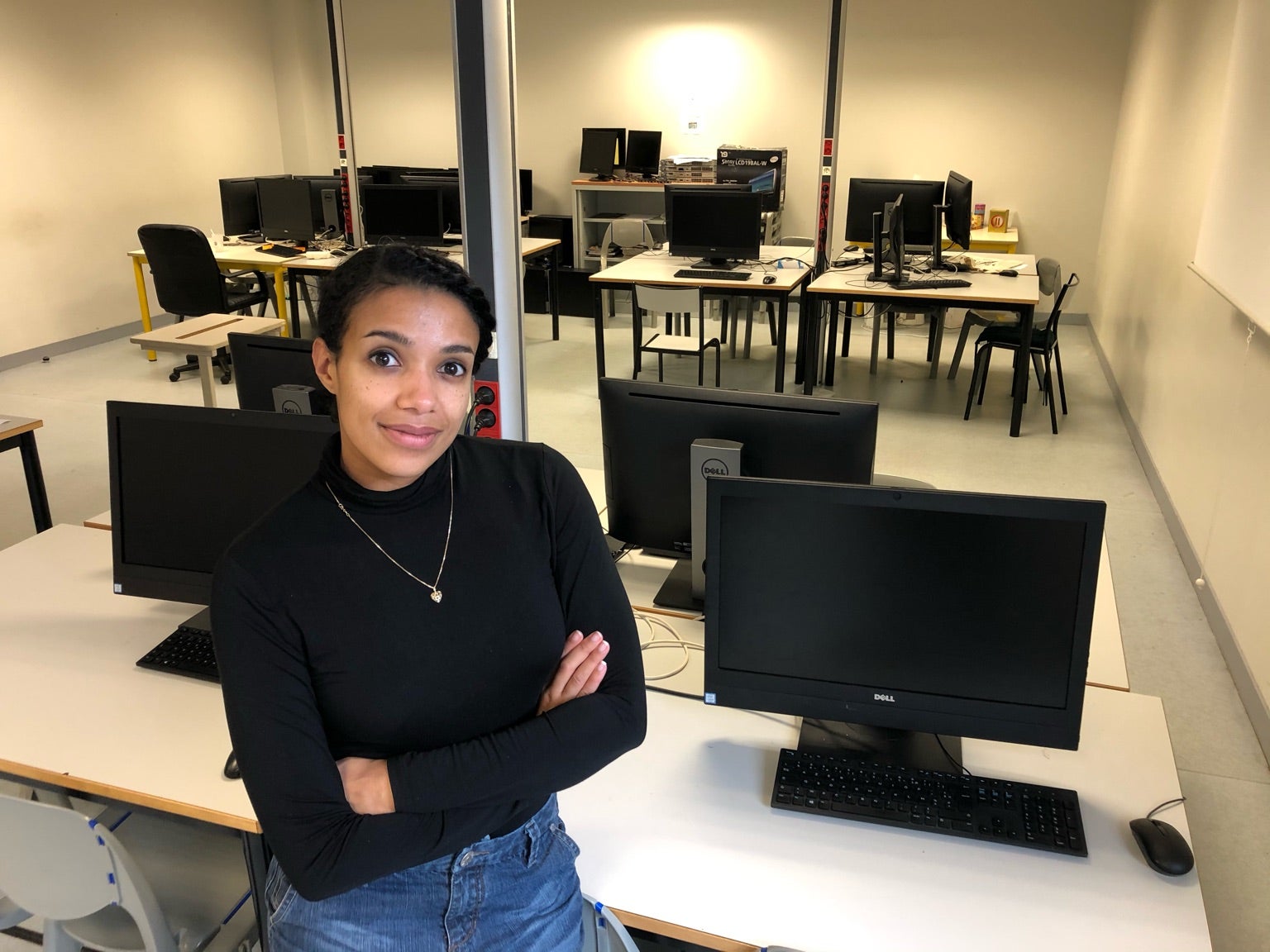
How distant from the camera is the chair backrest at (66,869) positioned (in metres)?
1.15

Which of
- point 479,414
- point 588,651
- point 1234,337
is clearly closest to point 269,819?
point 588,651

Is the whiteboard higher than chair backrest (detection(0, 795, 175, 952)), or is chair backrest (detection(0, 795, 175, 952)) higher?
the whiteboard

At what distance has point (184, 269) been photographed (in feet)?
19.4

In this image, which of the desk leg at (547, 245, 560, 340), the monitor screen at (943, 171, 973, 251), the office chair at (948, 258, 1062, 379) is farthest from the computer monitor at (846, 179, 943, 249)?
the desk leg at (547, 245, 560, 340)

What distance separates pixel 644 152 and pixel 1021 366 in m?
4.52

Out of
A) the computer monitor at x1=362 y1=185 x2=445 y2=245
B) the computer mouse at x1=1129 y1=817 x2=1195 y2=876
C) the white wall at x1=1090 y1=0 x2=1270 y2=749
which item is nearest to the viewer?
the computer mouse at x1=1129 y1=817 x2=1195 y2=876

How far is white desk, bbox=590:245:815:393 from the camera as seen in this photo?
5.46 m

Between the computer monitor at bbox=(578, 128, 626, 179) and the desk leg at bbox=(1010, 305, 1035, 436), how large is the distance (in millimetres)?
4518

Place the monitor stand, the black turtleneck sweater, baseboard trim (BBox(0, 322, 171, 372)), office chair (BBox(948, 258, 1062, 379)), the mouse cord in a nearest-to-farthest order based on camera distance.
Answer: the black turtleneck sweater < the mouse cord < the monitor stand < office chair (BBox(948, 258, 1062, 379)) < baseboard trim (BBox(0, 322, 171, 372))

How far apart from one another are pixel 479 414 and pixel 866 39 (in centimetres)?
682

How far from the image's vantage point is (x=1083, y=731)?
5.01 feet

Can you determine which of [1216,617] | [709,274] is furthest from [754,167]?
[1216,617]

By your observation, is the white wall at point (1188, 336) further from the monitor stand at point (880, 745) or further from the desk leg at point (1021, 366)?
the monitor stand at point (880, 745)

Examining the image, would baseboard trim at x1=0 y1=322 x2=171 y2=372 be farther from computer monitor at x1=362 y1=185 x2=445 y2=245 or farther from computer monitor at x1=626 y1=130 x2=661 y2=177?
computer monitor at x1=626 y1=130 x2=661 y2=177
